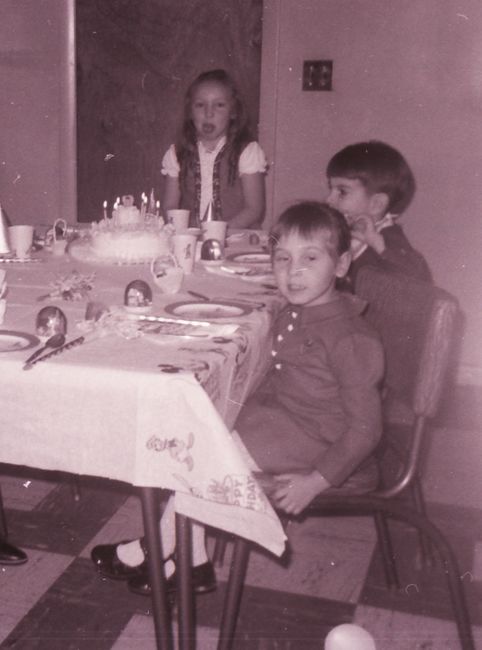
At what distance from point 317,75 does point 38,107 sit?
4.95ft

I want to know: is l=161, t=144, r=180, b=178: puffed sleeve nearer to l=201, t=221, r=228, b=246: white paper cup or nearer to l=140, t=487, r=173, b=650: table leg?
l=201, t=221, r=228, b=246: white paper cup

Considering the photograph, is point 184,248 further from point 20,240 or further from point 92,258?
point 20,240

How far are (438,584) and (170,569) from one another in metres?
0.69

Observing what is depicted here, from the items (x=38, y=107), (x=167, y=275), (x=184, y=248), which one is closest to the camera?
(x=167, y=275)

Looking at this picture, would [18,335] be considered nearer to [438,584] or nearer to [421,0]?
[438,584]

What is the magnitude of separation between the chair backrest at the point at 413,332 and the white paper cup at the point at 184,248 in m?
0.52

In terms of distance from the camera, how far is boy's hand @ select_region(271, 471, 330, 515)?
5.11 ft

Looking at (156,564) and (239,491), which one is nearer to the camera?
(239,491)

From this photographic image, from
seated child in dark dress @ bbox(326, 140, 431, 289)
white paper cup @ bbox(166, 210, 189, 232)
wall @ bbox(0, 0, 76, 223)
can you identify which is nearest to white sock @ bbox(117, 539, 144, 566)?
seated child in dark dress @ bbox(326, 140, 431, 289)

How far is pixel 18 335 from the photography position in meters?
1.49

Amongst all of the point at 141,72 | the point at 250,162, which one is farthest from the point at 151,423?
the point at 141,72

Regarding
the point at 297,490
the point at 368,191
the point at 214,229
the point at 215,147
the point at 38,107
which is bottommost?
the point at 297,490

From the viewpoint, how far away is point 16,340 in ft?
4.83

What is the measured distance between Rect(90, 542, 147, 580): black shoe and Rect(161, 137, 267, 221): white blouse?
1803 millimetres
